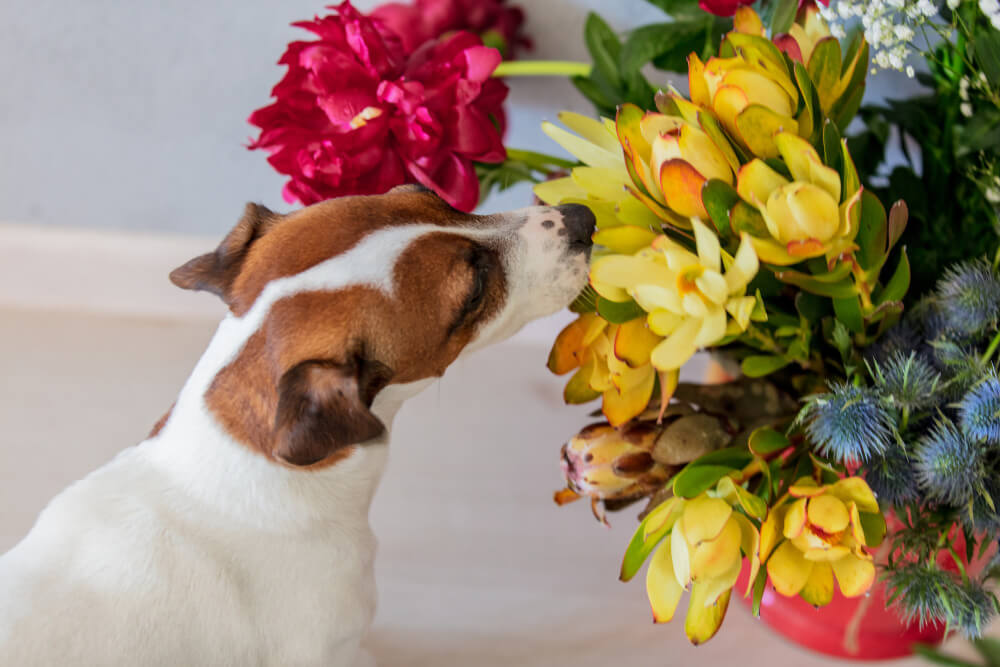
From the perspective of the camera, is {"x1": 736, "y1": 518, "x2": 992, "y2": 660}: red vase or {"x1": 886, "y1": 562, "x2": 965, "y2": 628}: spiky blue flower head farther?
{"x1": 736, "y1": 518, "x2": 992, "y2": 660}: red vase

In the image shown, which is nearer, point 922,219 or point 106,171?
point 922,219

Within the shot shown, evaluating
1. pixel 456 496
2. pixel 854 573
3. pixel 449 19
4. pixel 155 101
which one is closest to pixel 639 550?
pixel 854 573

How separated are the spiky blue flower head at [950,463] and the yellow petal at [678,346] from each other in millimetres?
166

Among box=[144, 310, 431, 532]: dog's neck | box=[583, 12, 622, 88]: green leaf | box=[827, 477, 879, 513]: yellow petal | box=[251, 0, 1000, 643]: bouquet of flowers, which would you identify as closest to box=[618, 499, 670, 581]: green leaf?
box=[251, 0, 1000, 643]: bouquet of flowers

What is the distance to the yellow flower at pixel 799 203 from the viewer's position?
49cm

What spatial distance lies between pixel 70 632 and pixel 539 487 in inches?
22.5

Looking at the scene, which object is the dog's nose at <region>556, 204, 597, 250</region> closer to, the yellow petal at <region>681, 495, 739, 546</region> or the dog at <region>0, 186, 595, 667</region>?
the dog at <region>0, 186, 595, 667</region>

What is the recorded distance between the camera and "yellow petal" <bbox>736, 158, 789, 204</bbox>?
0.50 m

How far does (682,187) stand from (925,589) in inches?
12.9

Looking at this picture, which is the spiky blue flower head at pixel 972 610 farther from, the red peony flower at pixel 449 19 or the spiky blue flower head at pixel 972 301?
the red peony flower at pixel 449 19

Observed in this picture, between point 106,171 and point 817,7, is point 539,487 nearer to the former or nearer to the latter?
point 817,7

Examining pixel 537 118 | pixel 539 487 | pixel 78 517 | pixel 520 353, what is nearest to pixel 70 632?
pixel 78 517

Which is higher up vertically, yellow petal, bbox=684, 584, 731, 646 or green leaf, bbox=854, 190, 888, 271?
green leaf, bbox=854, 190, 888, 271

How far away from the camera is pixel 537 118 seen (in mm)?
1165
